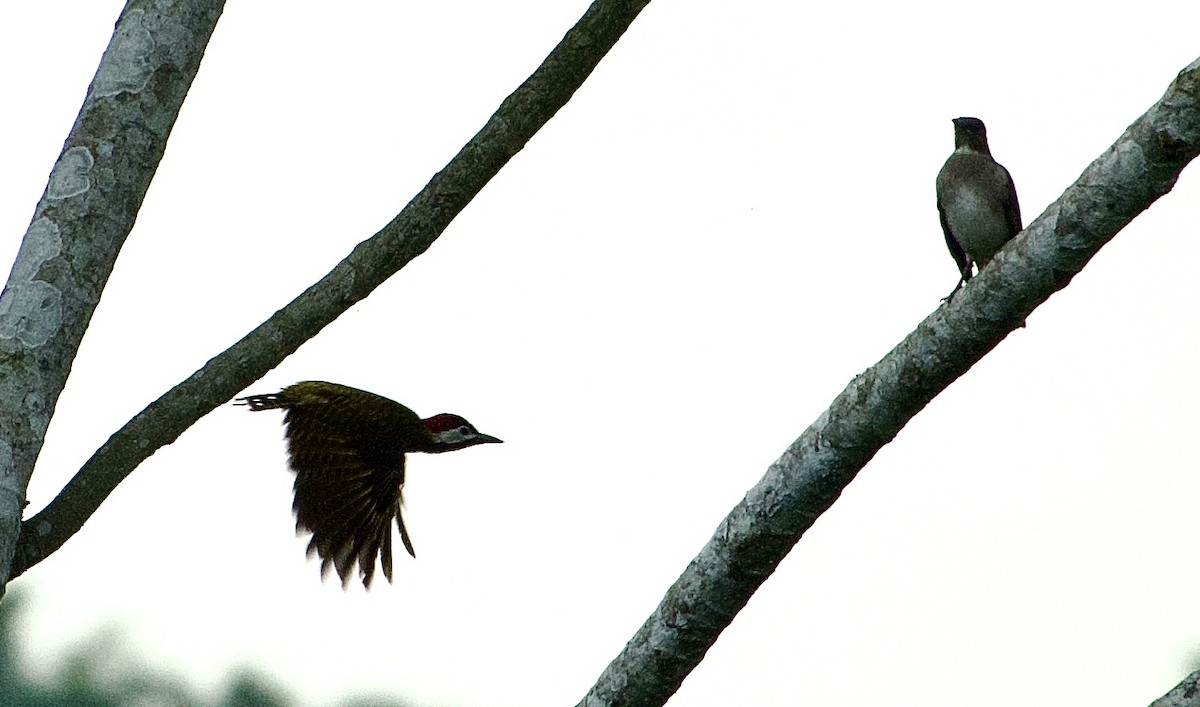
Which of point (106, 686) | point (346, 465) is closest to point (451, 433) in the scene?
→ point (346, 465)

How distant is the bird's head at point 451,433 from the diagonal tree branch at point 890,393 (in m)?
3.18

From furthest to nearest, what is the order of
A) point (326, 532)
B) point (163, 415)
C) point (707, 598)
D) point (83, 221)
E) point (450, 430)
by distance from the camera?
point (450, 430) < point (326, 532) < point (163, 415) < point (83, 221) < point (707, 598)

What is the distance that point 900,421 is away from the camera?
2.86 metres

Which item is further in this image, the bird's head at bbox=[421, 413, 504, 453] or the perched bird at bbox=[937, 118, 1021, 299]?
the bird's head at bbox=[421, 413, 504, 453]

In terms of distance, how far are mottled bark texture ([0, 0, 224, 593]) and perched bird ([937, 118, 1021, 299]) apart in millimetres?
2639

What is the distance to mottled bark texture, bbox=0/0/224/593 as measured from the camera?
10.4ft

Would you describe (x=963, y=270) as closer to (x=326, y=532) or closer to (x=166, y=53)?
(x=326, y=532)

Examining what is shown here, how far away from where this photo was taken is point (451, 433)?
632cm

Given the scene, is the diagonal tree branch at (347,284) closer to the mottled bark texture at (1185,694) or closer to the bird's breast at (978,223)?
the bird's breast at (978,223)

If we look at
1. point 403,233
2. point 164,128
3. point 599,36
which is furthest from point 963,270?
point 164,128

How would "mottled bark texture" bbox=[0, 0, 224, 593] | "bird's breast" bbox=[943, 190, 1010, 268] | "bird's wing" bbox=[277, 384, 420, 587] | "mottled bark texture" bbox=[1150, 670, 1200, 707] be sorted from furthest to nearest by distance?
"bird's wing" bbox=[277, 384, 420, 587] → "bird's breast" bbox=[943, 190, 1010, 268] → "mottled bark texture" bbox=[0, 0, 224, 593] → "mottled bark texture" bbox=[1150, 670, 1200, 707]

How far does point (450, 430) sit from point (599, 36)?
9.35ft

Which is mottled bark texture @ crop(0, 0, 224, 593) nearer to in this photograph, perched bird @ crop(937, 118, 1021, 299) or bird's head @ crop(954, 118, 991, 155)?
perched bird @ crop(937, 118, 1021, 299)

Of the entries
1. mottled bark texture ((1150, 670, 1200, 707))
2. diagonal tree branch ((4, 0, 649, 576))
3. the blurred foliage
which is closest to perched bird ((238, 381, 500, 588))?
diagonal tree branch ((4, 0, 649, 576))
